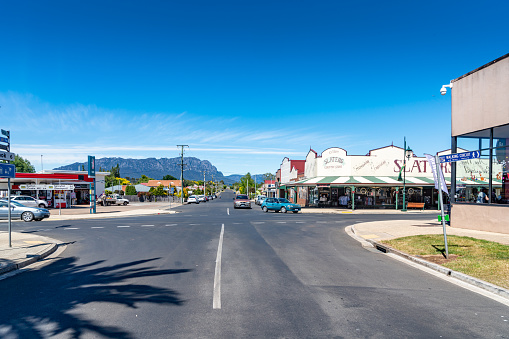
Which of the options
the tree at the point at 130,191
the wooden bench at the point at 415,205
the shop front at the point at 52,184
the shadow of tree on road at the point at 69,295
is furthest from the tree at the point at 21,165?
the shadow of tree on road at the point at 69,295

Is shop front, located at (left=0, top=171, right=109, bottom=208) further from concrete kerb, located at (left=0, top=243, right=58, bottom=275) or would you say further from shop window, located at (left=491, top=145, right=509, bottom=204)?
shop window, located at (left=491, top=145, right=509, bottom=204)

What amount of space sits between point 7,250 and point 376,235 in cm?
1398

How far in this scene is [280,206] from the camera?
112ft

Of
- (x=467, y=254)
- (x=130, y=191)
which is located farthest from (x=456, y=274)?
(x=130, y=191)

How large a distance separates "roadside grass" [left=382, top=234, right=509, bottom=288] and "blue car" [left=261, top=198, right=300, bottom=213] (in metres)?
19.9

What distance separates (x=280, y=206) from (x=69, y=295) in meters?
28.2

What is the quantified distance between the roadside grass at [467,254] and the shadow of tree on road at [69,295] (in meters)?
6.67

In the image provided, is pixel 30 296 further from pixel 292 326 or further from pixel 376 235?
pixel 376 235

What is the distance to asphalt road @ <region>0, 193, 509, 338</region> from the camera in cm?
496

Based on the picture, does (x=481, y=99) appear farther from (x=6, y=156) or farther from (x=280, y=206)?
(x=280, y=206)

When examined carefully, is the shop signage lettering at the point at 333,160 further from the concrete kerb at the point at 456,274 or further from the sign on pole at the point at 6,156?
the sign on pole at the point at 6,156

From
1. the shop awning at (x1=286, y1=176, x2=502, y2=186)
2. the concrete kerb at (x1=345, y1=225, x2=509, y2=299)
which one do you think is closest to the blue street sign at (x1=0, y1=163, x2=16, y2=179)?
the concrete kerb at (x1=345, y1=225, x2=509, y2=299)

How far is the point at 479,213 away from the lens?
15.9m

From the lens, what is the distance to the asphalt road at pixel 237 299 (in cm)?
496
